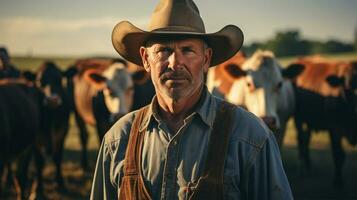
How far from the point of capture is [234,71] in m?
7.92

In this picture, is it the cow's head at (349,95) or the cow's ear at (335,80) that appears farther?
the cow's ear at (335,80)

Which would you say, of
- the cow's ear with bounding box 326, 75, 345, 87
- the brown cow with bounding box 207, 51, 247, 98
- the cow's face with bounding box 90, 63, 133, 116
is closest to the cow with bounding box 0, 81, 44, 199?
the cow's face with bounding box 90, 63, 133, 116

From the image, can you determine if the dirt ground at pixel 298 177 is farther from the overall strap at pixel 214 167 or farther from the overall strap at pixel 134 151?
→ the overall strap at pixel 214 167

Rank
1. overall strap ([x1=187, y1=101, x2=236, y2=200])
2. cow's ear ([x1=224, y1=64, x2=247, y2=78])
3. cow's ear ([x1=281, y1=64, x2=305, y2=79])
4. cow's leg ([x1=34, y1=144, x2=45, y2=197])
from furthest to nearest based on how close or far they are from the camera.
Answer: cow's leg ([x1=34, y1=144, x2=45, y2=197]), cow's ear ([x1=281, y1=64, x2=305, y2=79]), cow's ear ([x1=224, y1=64, x2=247, y2=78]), overall strap ([x1=187, y1=101, x2=236, y2=200])

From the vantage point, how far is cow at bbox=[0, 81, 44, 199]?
7.32m

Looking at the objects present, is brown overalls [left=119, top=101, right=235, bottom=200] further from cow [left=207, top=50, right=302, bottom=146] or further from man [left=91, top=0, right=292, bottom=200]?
cow [left=207, top=50, right=302, bottom=146]

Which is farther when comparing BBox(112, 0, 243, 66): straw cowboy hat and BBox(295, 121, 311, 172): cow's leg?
BBox(295, 121, 311, 172): cow's leg

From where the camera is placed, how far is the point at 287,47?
5806 centimetres

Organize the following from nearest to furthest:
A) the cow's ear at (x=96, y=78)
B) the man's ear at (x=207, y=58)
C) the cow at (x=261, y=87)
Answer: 1. the man's ear at (x=207, y=58)
2. the cow at (x=261, y=87)
3. the cow's ear at (x=96, y=78)

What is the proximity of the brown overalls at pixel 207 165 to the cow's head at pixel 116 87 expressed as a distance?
21.5 feet

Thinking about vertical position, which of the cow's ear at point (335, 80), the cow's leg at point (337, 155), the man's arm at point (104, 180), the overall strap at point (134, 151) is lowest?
the cow's leg at point (337, 155)

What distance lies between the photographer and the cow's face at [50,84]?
367 inches

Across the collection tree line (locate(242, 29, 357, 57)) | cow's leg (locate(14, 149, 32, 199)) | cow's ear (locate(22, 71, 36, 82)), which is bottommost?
tree line (locate(242, 29, 357, 57))

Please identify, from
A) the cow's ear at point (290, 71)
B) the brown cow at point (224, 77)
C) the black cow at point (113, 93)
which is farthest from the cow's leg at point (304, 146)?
the black cow at point (113, 93)
